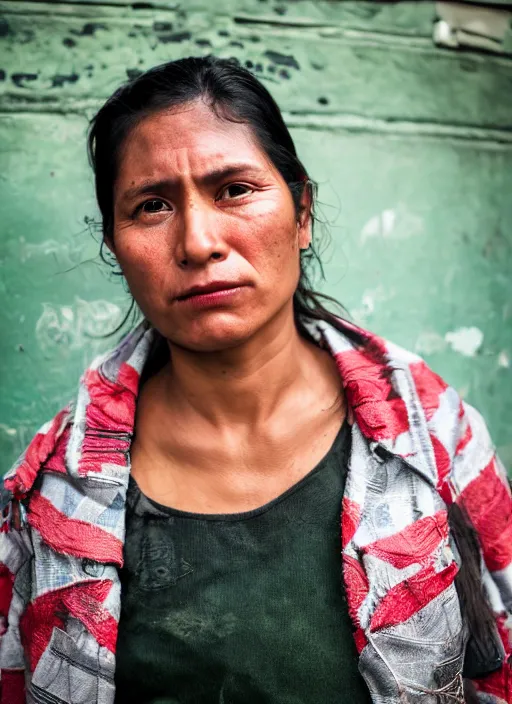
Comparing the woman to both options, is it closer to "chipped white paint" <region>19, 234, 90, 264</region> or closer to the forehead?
the forehead

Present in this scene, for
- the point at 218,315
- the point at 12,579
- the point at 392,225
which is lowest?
the point at 12,579

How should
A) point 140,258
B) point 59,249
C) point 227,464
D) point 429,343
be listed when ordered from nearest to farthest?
1. point 140,258
2. point 227,464
3. point 59,249
4. point 429,343

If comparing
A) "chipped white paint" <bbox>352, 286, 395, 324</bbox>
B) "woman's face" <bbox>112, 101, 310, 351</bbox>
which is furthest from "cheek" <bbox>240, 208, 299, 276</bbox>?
"chipped white paint" <bbox>352, 286, 395, 324</bbox>

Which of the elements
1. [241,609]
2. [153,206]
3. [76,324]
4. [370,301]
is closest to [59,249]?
[76,324]

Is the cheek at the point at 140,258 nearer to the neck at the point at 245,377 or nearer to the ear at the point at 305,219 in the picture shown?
the neck at the point at 245,377

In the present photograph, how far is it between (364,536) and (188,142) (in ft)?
3.45

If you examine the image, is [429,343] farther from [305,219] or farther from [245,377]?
[245,377]

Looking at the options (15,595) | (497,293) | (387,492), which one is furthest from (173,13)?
(15,595)

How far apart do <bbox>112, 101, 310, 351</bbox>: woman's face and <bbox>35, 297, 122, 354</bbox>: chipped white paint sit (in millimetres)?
769

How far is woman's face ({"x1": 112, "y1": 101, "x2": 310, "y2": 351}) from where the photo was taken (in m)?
1.66

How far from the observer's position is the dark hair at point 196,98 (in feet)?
5.78

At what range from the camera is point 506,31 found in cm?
265

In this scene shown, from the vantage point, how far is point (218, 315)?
167 centimetres

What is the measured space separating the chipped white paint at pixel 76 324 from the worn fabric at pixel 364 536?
1.93 feet
